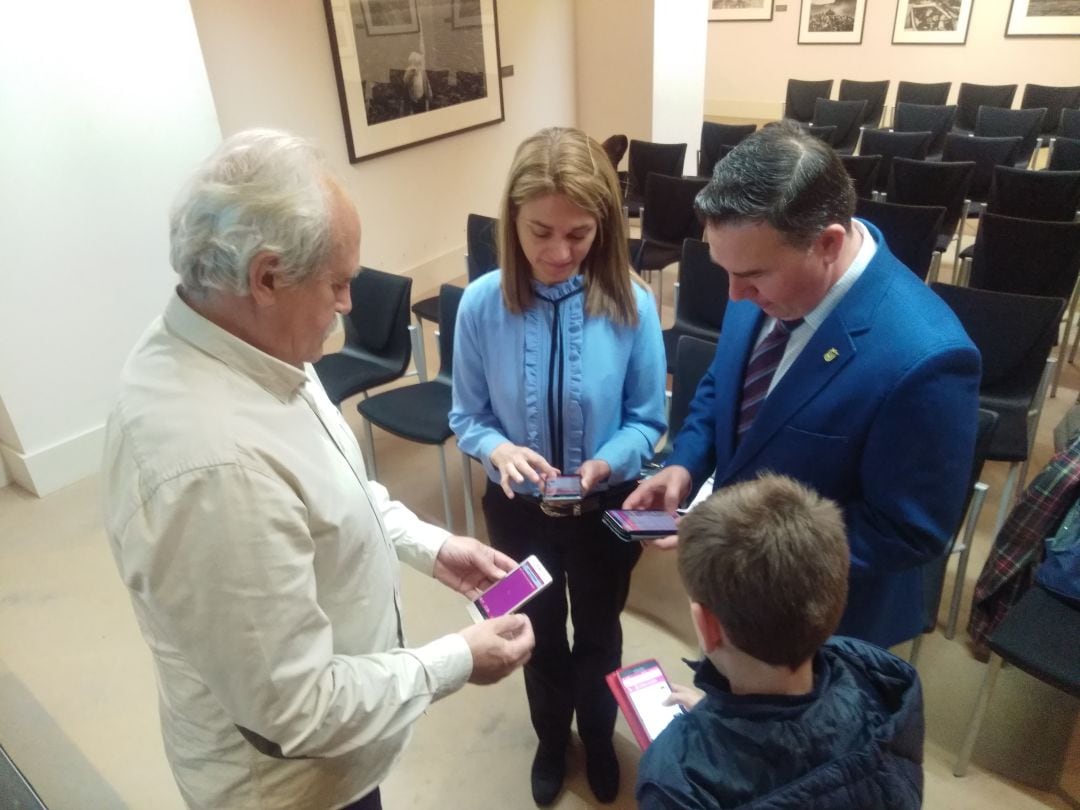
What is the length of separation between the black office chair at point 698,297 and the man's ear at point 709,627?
242cm

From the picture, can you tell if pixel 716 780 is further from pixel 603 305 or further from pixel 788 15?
pixel 788 15

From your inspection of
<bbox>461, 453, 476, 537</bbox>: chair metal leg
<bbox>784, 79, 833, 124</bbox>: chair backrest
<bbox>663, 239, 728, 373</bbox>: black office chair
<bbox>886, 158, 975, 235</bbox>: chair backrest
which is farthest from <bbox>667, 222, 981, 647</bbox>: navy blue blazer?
<bbox>784, 79, 833, 124</bbox>: chair backrest

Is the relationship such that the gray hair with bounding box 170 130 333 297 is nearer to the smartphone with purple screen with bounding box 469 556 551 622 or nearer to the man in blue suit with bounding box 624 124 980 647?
the man in blue suit with bounding box 624 124 980 647

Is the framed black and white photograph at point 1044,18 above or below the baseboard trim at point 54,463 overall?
above

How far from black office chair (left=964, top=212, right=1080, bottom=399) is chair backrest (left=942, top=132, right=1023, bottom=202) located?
2208 millimetres

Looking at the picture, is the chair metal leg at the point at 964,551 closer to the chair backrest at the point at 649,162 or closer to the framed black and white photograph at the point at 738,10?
the chair backrest at the point at 649,162

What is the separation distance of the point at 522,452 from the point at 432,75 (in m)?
4.49

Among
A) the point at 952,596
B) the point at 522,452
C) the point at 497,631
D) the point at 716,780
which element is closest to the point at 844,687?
the point at 716,780

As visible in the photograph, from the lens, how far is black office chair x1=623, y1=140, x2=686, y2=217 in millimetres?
5695

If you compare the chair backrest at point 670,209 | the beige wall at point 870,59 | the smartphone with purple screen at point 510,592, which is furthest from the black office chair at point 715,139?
the smartphone with purple screen at point 510,592

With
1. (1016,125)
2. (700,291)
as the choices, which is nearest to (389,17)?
(700,291)

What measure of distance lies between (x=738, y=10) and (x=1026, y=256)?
8.82 metres

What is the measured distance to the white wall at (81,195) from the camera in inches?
122

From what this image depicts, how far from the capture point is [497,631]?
129cm
